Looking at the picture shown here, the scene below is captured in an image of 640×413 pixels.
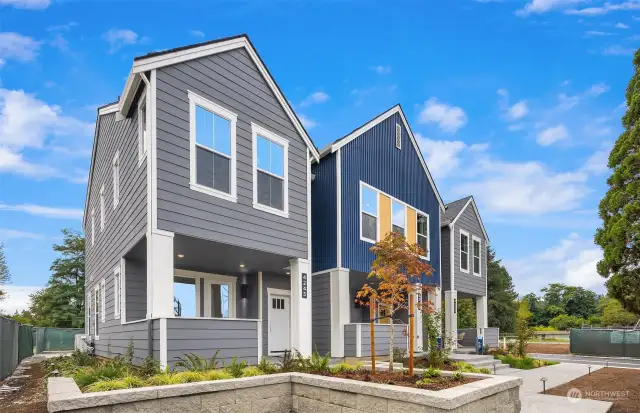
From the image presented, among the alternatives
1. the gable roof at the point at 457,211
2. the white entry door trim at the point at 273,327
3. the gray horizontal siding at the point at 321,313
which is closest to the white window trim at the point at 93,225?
the white entry door trim at the point at 273,327

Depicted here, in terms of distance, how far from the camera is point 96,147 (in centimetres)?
1670

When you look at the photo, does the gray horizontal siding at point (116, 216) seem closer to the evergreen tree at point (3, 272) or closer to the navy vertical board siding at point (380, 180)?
the navy vertical board siding at point (380, 180)

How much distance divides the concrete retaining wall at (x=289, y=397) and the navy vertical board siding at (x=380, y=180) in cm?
644

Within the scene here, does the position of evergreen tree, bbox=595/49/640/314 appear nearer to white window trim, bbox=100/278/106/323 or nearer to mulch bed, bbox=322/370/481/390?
mulch bed, bbox=322/370/481/390

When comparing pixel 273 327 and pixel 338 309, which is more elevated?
pixel 338 309

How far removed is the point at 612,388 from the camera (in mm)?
11422

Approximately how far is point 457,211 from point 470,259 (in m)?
2.43

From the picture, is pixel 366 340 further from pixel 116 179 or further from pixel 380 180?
pixel 116 179

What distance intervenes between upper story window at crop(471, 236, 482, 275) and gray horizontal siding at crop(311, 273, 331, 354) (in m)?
10.7

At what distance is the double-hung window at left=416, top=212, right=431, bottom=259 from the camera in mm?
17281

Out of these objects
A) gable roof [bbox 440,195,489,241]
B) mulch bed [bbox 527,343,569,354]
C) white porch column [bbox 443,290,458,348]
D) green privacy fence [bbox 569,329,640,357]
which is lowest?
mulch bed [bbox 527,343,569,354]

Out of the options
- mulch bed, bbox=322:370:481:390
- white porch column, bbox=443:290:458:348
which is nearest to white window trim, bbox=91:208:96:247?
mulch bed, bbox=322:370:481:390

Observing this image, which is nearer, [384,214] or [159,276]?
[159,276]

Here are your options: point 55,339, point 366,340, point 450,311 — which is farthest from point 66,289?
point 366,340
